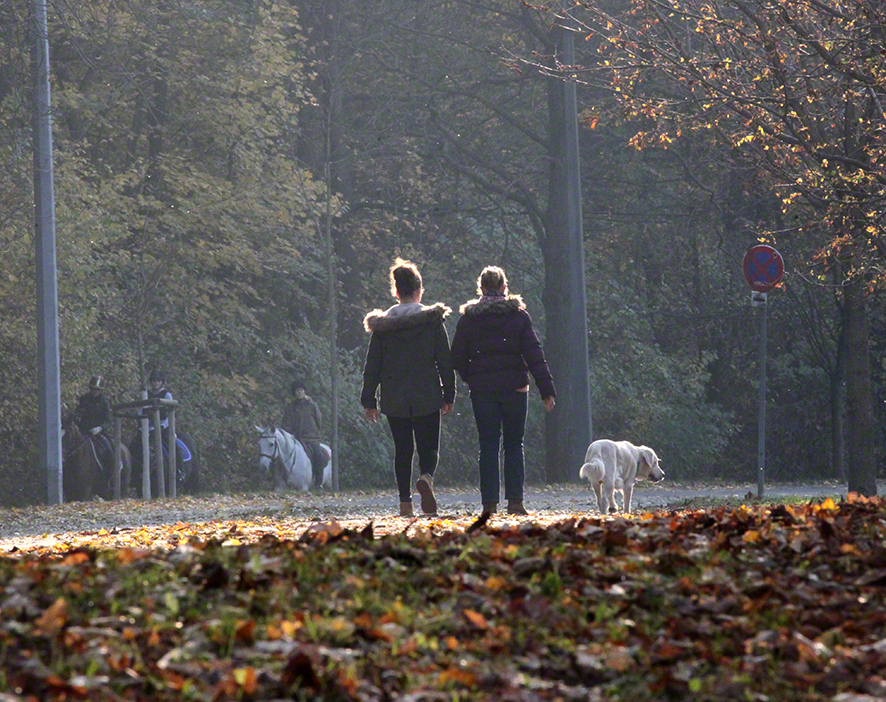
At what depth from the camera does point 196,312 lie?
1335 inches

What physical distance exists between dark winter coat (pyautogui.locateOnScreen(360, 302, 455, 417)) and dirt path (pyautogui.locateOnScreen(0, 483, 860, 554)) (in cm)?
89

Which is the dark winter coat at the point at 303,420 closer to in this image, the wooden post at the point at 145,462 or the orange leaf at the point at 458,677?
the wooden post at the point at 145,462

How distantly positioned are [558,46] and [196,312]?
1058cm

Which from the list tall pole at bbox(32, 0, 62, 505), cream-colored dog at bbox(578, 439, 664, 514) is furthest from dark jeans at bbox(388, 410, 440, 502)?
tall pole at bbox(32, 0, 62, 505)

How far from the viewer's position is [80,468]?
93.8ft

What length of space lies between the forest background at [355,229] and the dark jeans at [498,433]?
14.3 metres

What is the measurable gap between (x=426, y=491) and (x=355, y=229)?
2512 cm

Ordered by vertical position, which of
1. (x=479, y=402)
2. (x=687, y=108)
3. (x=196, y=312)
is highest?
(x=687, y=108)

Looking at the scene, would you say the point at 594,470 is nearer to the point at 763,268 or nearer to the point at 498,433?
the point at 498,433

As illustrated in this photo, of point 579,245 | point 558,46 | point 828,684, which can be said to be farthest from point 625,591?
point 558,46

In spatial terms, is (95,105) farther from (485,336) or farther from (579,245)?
(485,336)

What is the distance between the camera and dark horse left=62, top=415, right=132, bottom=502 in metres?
28.5

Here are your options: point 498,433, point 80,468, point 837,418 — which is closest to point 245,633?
point 498,433

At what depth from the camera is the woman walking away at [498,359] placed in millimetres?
12297
